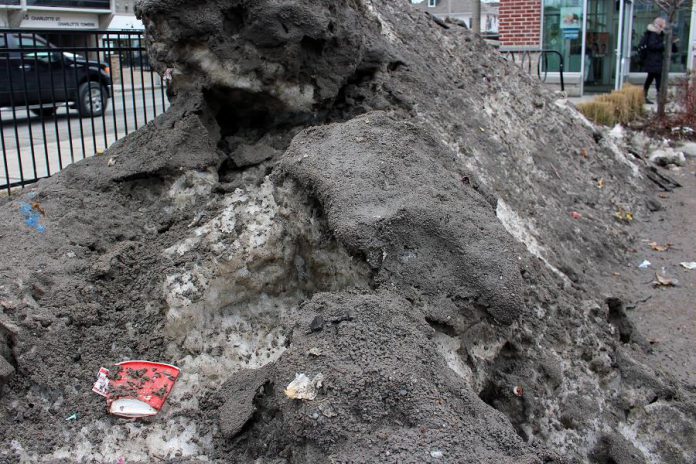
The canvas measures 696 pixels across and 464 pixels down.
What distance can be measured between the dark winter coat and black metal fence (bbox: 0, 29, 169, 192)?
400 inches

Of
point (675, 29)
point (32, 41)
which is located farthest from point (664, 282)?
point (675, 29)

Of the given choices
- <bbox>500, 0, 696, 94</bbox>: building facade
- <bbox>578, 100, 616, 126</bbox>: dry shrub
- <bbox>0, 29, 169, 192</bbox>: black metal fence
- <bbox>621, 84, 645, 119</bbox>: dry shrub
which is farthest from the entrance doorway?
<bbox>0, 29, 169, 192</bbox>: black metal fence

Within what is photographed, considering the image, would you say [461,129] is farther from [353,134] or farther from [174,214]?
[174,214]

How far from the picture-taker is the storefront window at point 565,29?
1800 cm

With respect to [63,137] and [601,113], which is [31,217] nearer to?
[63,137]

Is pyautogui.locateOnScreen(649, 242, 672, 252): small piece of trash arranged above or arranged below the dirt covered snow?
below

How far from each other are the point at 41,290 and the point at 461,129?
336 cm

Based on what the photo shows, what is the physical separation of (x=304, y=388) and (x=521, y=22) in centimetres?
1767

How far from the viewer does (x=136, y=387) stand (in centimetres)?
289

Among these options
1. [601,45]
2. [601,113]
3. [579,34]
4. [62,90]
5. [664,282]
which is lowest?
[664,282]

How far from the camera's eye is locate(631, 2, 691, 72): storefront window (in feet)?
64.6

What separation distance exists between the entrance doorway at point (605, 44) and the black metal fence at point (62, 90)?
38.6ft

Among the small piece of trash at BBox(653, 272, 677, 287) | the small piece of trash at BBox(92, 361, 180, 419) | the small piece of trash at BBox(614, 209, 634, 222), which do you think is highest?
the small piece of trash at BBox(92, 361, 180, 419)

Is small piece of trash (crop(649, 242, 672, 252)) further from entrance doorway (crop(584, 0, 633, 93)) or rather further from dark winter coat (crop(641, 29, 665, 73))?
entrance doorway (crop(584, 0, 633, 93))
